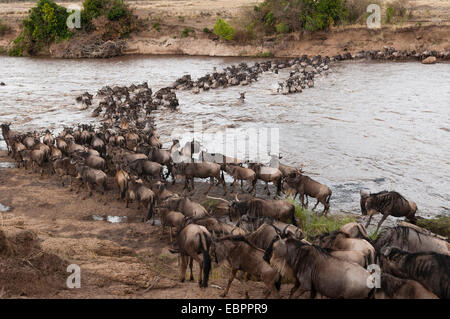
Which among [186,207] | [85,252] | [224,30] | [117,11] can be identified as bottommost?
[85,252]

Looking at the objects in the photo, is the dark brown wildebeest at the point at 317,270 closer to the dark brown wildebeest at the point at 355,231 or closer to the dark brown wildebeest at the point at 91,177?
the dark brown wildebeest at the point at 355,231

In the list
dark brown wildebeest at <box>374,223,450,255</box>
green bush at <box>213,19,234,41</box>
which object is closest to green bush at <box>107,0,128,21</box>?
green bush at <box>213,19,234,41</box>

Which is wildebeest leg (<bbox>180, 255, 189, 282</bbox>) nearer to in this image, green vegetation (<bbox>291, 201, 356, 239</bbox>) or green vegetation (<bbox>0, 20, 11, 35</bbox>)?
green vegetation (<bbox>291, 201, 356, 239</bbox>)

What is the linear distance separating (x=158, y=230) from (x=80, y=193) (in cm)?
299

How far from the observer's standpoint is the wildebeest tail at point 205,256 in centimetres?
545

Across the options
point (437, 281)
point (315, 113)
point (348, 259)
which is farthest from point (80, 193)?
point (315, 113)

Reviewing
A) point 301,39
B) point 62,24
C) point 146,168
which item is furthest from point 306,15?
point 146,168

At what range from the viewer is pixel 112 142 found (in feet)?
40.5

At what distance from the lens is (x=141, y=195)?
841 centimetres

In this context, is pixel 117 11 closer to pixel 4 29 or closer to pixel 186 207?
pixel 4 29

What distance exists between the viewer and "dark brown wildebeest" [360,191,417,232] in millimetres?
7777

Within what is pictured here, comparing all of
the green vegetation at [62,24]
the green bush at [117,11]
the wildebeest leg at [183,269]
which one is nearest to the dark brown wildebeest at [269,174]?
the wildebeest leg at [183,269]

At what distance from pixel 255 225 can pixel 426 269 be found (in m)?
2.64

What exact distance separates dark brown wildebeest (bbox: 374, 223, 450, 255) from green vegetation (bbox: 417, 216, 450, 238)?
1.88 meters
